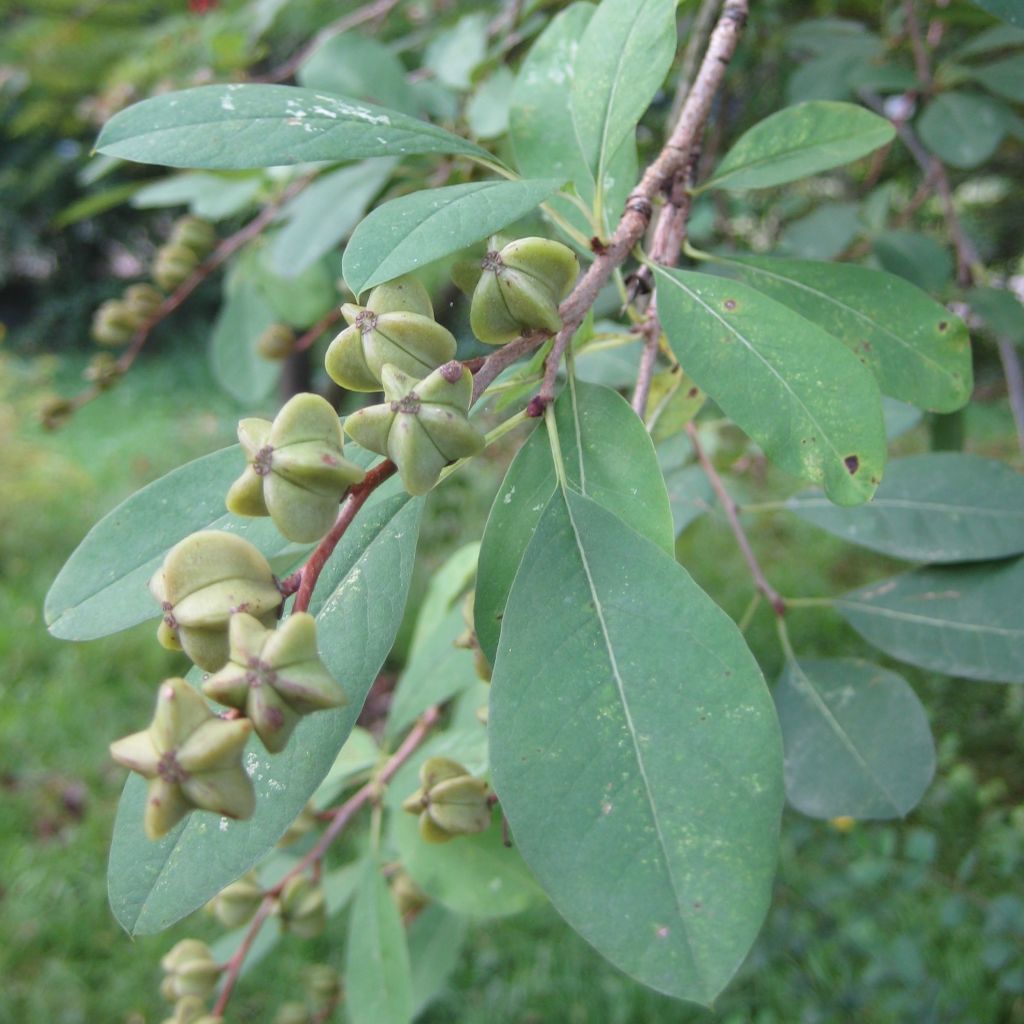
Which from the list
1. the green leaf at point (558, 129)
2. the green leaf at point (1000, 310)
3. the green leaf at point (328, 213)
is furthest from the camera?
the green leaf at point (328, 213)

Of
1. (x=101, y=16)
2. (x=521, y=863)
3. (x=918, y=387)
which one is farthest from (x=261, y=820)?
(x=101, y=16)

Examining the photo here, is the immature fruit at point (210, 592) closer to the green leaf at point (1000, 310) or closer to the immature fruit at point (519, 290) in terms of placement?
the immature fruit at point (519, 290)

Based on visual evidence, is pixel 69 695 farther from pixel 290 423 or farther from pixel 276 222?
pixel 290 423

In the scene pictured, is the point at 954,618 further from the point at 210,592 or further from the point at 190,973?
the point at 190,973

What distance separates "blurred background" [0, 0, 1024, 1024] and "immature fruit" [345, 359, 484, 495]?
2.65 ft

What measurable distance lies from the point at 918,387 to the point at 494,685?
0.52m

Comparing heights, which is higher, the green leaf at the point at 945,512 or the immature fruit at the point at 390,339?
the immature fruit at the point at 390,339

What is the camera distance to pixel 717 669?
0.60m

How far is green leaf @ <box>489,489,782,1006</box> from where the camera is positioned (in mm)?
544

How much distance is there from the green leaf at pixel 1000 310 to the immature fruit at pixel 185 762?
1.33 metres

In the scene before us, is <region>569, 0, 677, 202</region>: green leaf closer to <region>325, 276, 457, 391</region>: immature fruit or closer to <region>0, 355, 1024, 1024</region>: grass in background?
<region>325, 276, 457, 391</region>: immature fruit

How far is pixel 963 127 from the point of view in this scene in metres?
1.54

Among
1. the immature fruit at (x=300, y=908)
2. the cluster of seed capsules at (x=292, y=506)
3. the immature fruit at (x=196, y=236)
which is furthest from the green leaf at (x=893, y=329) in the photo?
the immature fruit at (x=196, y=236)

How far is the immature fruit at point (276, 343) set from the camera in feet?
5.86
